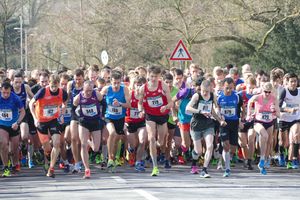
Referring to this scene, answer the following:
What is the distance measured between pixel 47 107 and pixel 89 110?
0.77m

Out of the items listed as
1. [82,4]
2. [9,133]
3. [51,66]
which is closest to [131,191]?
[9,133]

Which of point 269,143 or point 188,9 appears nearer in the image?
point 269,143

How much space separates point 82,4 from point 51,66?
32.8 feet

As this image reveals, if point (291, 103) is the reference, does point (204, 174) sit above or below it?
below

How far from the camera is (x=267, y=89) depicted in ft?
49.6

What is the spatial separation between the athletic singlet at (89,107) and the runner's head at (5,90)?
1.33m

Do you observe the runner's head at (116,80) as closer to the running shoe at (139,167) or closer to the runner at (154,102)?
the runner at (154,102)

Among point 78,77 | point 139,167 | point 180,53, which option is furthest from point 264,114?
point 180,53

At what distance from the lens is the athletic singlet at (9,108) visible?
49.3 ft

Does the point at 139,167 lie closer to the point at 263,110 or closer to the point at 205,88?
the point at 205,88

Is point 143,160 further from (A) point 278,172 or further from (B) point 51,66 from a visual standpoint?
(B) point 51,66

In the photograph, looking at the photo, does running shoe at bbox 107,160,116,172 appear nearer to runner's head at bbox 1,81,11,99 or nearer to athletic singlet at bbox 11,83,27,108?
athletic singlet at bbox 11,83,27,108

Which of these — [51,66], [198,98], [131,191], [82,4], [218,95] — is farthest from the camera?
[51,66]

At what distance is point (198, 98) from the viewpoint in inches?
575
